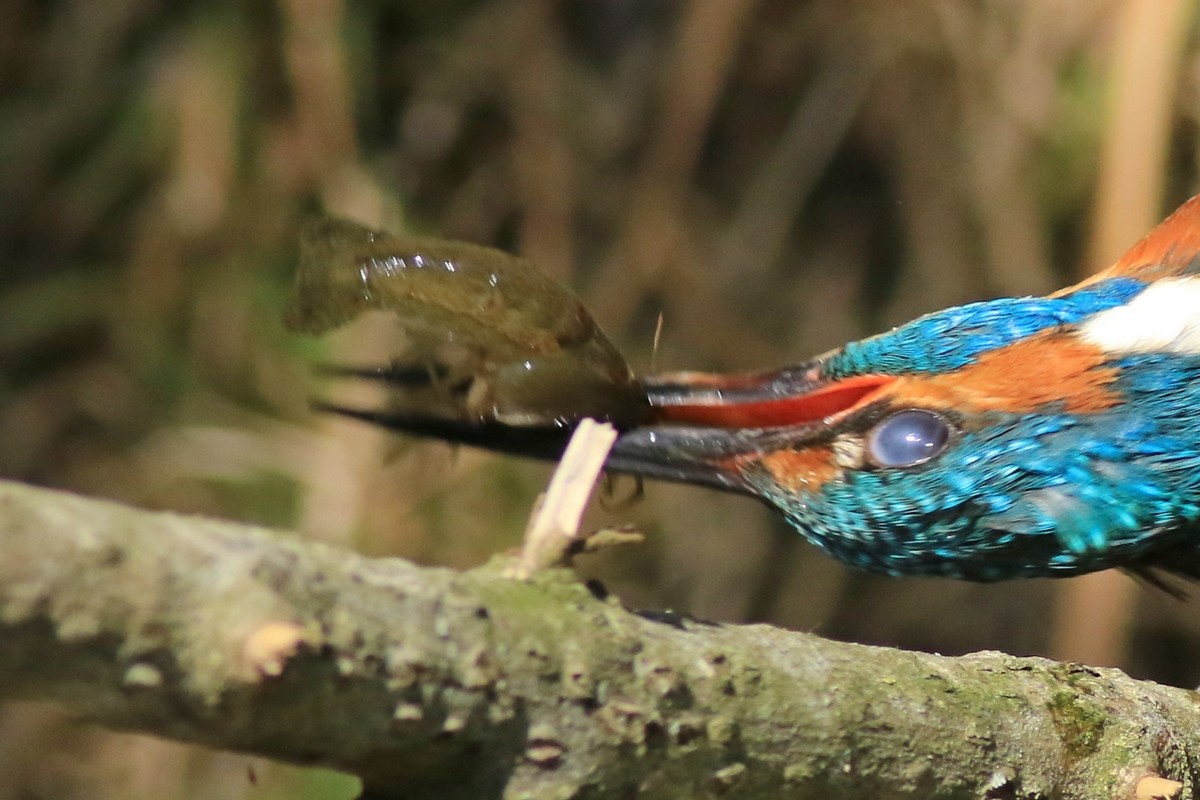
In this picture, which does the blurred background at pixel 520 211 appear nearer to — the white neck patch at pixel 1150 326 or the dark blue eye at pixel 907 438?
the white neck patch at pixel 1150 326

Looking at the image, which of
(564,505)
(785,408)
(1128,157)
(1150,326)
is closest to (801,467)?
(785,408)

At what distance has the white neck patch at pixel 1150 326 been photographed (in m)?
1.44

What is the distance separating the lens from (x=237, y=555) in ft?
2.04

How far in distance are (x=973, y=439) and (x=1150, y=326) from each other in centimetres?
27

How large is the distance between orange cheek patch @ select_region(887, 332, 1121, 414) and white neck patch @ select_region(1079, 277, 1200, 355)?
0.14 ft

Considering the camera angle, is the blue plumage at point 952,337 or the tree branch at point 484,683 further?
the blue plumage at point 952,337

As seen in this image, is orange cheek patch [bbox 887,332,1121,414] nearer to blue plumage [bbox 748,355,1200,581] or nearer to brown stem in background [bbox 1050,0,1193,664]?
blue plumage [bbox 748,355,1200,581]

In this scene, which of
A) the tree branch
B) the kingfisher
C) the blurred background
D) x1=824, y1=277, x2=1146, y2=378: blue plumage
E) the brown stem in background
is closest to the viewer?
the tree branch

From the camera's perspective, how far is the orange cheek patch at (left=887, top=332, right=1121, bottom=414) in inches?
54.1

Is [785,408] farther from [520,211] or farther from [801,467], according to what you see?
[520,211]

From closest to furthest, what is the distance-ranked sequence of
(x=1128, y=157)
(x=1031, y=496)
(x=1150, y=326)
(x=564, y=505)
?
1. (x=564, y=505)
2. (x=1031, y=496)
3. (x=1150, y=326)
4. (x=1128, y=157)

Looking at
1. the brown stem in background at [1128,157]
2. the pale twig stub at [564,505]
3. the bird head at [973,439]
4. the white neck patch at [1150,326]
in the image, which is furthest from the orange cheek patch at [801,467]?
the brown stem in background at [1128,157]

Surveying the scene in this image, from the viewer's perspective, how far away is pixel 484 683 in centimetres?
70

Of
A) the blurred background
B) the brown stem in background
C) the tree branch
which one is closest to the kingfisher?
the tree branch
